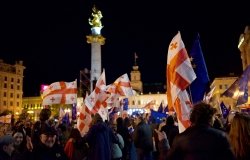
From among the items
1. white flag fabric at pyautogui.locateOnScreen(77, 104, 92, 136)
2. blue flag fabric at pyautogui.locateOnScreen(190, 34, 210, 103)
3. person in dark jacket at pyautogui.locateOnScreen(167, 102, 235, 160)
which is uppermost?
blue flag fabric at pyautogui.locateOnScreen(190, 34, 210, 103)

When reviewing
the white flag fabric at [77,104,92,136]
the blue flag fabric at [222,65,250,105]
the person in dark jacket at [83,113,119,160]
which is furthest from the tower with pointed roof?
the person in dark jacket at [83,113,119,160]

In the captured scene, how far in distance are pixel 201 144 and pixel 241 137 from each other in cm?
49

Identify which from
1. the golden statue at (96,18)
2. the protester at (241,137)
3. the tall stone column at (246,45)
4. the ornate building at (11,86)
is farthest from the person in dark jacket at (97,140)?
the ornate building at (11,86)

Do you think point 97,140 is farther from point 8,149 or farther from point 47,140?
point 47,140

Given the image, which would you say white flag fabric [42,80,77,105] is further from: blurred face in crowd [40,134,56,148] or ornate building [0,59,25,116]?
ornate building [0,59,25,116]

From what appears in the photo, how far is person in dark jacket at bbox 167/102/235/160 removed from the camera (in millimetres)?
4289

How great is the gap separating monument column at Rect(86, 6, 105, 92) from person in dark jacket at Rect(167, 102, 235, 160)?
3107 inches

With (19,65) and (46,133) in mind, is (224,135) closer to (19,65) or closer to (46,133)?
(46,133)

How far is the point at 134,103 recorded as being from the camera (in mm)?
120938

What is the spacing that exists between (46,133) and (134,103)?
116 meters

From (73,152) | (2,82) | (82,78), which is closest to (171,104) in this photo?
(73,152)

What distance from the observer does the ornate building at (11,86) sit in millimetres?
99969

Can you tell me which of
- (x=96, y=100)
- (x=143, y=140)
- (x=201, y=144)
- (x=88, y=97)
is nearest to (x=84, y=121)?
(x=96, y=100)

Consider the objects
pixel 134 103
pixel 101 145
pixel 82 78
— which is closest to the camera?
pixel 101 145
